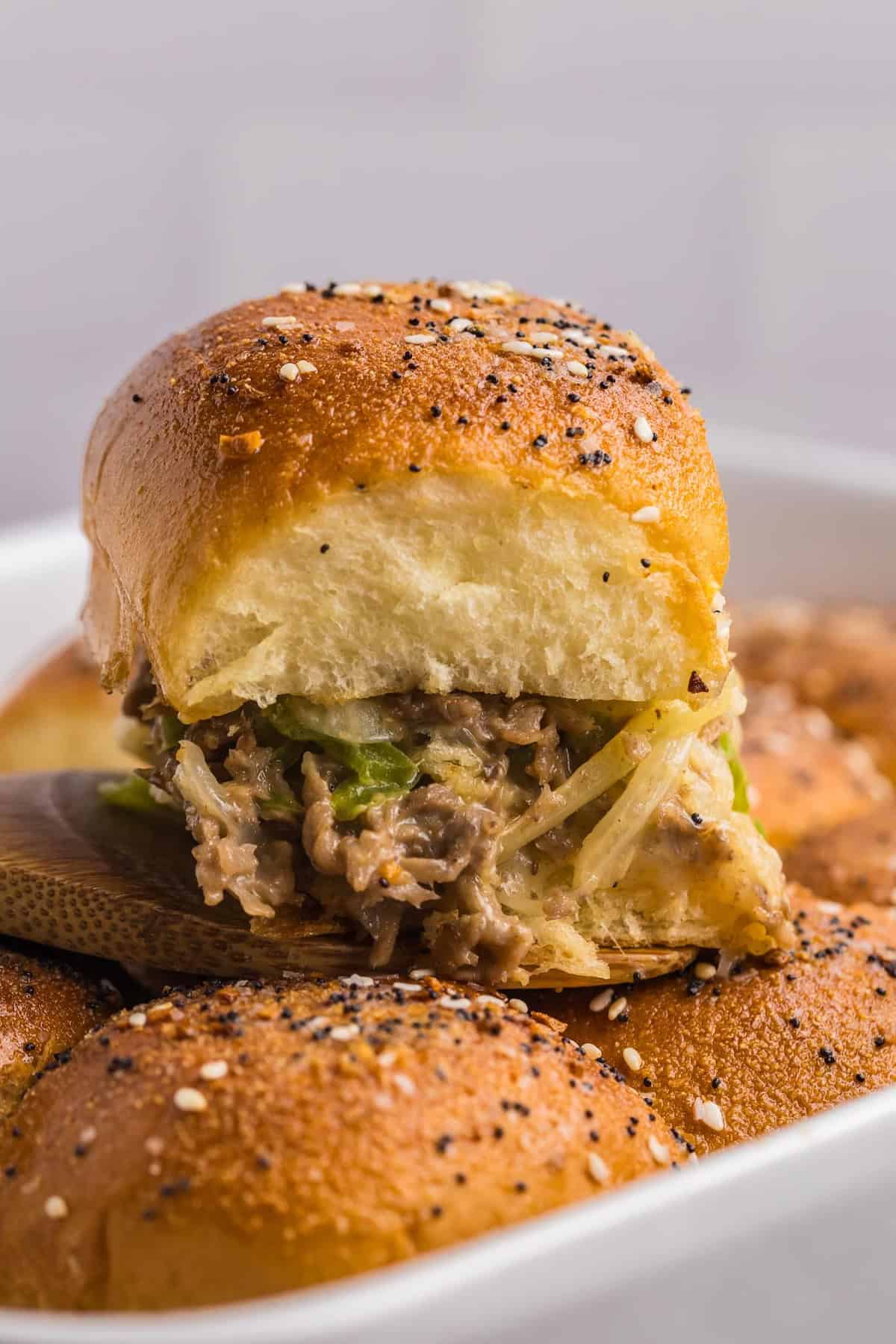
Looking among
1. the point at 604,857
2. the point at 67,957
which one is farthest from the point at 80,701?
the point at 604,857

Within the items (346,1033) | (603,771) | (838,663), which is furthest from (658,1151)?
(838,663)

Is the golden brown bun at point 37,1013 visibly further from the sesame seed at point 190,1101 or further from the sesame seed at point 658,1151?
the sesame seed at point 658,1151

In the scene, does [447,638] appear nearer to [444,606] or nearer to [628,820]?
[444,606]

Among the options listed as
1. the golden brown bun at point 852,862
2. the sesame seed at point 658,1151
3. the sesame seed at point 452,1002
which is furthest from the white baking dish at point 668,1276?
the golden brown bun at point 852,862

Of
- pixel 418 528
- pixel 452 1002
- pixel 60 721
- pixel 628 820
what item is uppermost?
pixel 418 528

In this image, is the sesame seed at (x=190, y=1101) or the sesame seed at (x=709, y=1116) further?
the sesame seed at (x=709, y=1116)

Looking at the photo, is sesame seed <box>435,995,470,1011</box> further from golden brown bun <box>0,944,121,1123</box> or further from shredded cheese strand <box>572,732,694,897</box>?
golden brown bun <box>0,944,121,1123</box>

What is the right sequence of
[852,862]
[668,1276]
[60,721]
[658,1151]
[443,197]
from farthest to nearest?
[443,197], [60,721], [852,862], [658,1151], [668,1276]
